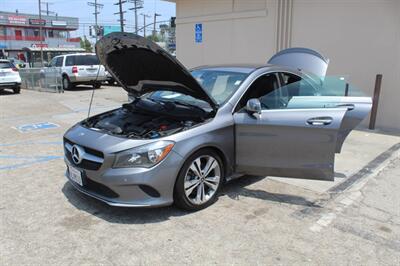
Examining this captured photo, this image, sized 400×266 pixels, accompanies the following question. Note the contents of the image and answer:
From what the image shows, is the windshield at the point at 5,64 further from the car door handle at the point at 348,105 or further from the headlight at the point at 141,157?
the car door handle at the point at 348,105

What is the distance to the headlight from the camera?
3.41 meters

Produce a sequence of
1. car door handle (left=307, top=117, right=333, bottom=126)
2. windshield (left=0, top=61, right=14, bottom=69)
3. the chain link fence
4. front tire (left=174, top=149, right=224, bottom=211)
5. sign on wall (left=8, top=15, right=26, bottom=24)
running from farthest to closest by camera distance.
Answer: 1. sign on wall (left=8, top=15, right=26, bottom=24)
2. the chain link fence
3. windshield (left=0, top=61, right=14, bottom=69)
4. car door handle (left=307, top=117, right=333, bottom=126)
5. front tire (left=174, top=149, right=224, bottom=211)

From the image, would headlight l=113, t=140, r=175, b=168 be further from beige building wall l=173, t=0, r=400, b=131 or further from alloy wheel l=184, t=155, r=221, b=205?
beige building wall l=173, t=0, r=400, b=131

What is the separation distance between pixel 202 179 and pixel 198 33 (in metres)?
9.11

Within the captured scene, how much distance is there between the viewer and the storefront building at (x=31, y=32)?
64688 millimetres

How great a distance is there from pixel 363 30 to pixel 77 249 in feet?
25.9

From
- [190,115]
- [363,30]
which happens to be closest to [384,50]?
[363,30]

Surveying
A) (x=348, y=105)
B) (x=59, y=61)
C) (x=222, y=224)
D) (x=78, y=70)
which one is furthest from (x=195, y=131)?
(x=59, y=61)

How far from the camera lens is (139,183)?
11.1ft

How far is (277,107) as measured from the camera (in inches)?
167

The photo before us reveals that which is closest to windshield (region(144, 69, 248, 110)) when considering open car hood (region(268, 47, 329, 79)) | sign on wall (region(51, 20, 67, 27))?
open car hood (region(268, 47, 329, 79))

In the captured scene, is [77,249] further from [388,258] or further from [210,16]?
[210,16]

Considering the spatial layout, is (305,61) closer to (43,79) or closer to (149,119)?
(149,119)

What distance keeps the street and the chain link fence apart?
38.4 feet
